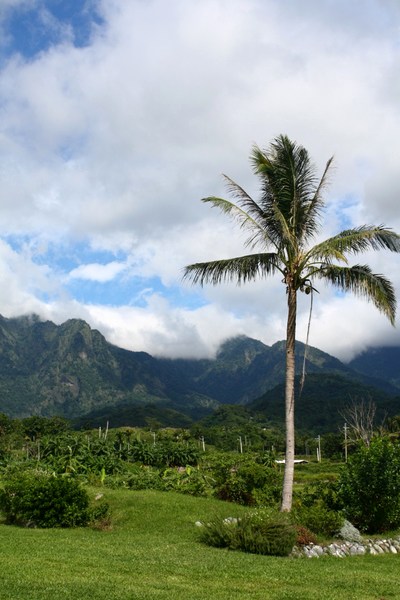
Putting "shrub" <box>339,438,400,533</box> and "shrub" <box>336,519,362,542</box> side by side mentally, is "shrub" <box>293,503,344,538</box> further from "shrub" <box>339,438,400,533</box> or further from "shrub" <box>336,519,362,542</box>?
"shrub" <box>339,438,400,533</box>

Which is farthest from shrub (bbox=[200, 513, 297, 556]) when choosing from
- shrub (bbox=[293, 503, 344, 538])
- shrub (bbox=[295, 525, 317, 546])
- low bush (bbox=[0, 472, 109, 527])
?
low bush (bbox=[0, 472, 109, 527])

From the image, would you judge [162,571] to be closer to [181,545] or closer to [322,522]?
[181,545]

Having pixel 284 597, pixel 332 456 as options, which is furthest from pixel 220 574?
pixel 332 456

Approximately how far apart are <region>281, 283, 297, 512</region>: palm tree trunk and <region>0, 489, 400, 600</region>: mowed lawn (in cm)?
267

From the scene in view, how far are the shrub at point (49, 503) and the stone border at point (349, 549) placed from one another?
558cm

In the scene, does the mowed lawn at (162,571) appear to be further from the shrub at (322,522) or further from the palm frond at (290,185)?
the palm frond at (290,185)

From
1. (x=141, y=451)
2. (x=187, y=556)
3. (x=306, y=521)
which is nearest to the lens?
(x=187, y=556)

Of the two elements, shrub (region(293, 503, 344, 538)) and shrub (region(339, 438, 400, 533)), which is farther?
shrub (region(339, 438, 400, 533))

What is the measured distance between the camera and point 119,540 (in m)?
12.0

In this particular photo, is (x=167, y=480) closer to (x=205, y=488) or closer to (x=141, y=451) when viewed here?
(x=205, y=488)

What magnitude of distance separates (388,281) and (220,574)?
913 cm

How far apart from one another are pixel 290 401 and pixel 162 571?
22.4ft

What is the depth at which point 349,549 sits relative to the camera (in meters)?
12.0

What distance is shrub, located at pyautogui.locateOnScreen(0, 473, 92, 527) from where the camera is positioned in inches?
540
